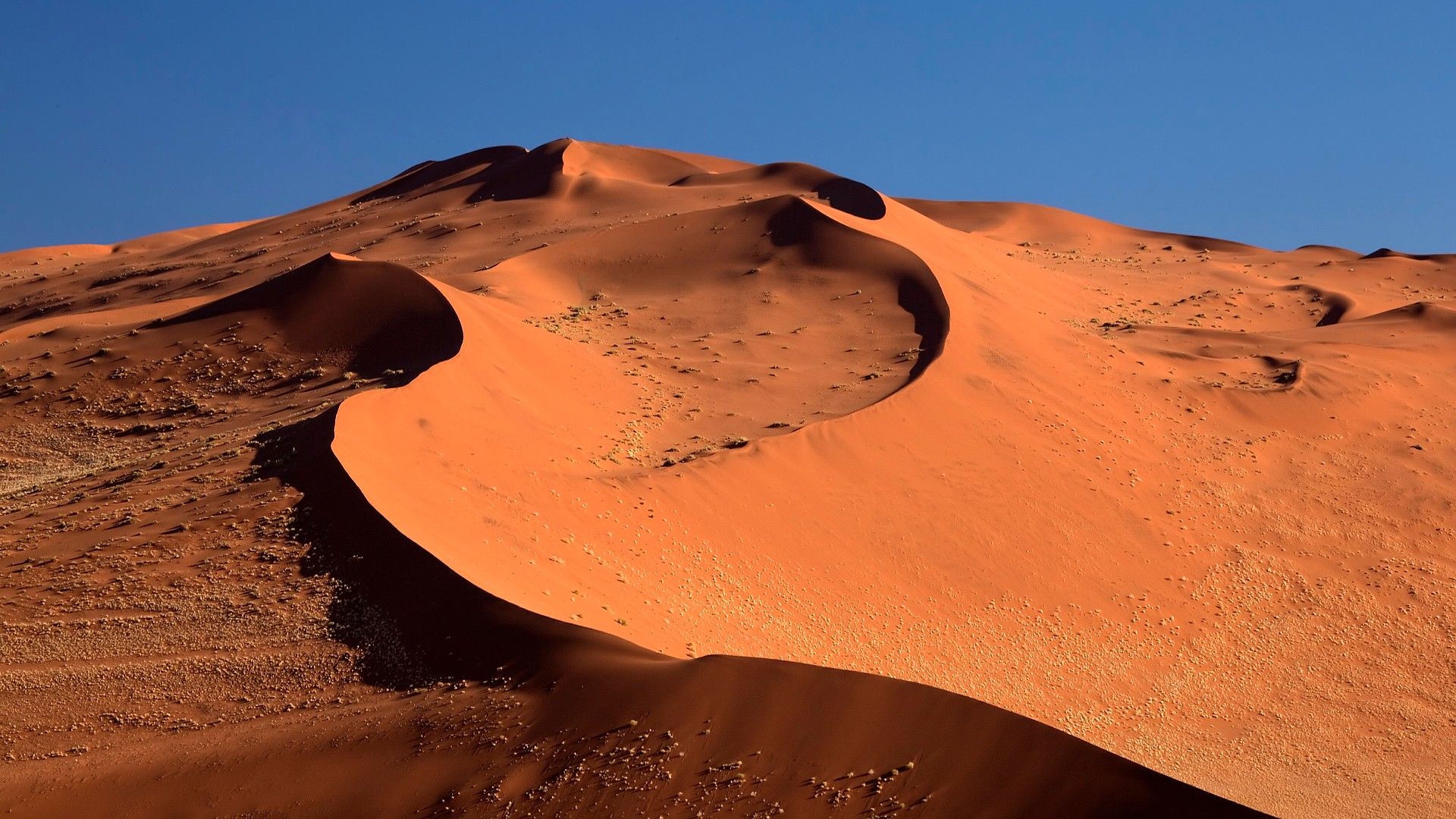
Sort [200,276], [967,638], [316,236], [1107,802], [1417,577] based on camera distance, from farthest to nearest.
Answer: [316,236] < [200,276] < [1417,577] < [967,638] < [1107,802]

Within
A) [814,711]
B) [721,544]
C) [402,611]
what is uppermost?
[721,544]

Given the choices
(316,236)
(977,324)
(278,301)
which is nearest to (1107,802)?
(977,324)

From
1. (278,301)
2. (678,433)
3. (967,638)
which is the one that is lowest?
(967,638)

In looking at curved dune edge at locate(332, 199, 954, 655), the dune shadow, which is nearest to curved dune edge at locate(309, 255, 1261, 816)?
the dune shadow

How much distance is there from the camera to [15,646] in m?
11.7

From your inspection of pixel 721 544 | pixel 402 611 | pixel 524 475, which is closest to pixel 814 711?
pixel 402 611

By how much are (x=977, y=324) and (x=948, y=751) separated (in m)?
14.5

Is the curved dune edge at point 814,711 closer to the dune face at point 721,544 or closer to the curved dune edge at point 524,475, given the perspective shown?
the dune face at point 721,544

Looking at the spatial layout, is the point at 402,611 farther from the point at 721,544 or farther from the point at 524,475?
the point at 721,544

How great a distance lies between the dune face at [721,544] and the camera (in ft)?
32.2

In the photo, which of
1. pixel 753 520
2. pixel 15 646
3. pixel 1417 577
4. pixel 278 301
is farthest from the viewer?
pixel 278 301

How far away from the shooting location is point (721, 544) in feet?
48.2

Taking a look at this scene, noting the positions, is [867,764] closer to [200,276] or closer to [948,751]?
[948,751]

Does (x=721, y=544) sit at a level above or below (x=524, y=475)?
below
